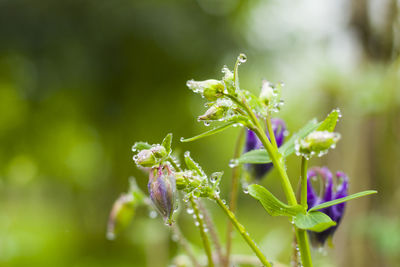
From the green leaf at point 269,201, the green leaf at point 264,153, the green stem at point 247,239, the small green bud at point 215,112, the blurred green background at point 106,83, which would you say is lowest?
the green stem at point 247,239

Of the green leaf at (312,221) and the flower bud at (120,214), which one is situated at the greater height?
the flower bud at (120,214)

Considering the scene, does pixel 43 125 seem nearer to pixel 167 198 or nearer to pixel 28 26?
pixel 28 26

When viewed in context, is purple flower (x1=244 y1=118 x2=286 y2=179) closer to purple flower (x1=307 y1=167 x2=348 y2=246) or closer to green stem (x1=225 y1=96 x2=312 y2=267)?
purple flower (x1=307 y1=167 x2=348 y2=246)

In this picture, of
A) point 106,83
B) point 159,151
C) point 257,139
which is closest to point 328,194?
point 257,139

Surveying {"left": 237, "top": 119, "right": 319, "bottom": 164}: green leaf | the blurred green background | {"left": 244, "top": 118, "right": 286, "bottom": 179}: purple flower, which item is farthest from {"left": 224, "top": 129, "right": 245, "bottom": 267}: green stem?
the blurred green background

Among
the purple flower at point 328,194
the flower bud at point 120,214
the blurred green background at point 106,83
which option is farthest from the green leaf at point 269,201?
the blurred green background at point 106,83

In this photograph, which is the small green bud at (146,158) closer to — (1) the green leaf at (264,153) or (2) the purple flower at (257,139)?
(1) the green leaf at (264,153)

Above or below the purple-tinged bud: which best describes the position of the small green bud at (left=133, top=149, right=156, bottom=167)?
above

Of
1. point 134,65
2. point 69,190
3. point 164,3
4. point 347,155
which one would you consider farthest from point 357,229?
point 69,190
